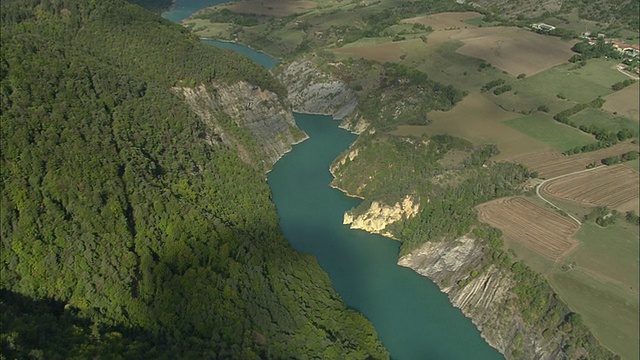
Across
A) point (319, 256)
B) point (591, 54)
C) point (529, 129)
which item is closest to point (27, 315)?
point (319, 256)

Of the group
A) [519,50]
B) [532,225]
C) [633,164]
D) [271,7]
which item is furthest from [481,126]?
[271,7]

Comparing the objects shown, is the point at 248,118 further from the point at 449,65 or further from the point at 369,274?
the point at 449,65

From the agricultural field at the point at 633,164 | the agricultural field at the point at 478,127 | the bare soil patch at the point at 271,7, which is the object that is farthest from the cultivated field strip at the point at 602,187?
the bare soil patch at the point at 271,7

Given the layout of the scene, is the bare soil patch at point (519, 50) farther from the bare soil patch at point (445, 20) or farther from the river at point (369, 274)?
the river at point (369, 274)

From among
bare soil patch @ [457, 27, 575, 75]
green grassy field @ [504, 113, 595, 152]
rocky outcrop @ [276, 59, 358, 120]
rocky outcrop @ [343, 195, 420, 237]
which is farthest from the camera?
rocky outcrop @ [276, 59, 358, 120]

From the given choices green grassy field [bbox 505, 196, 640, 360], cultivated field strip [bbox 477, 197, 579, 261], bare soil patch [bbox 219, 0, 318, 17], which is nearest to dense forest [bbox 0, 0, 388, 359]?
green grassy field [bbox 505, 196, 640, 360]

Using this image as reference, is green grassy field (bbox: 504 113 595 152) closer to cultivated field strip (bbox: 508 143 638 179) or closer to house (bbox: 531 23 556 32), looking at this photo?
cultivated field strip (bbox: 508 143 638 179)
